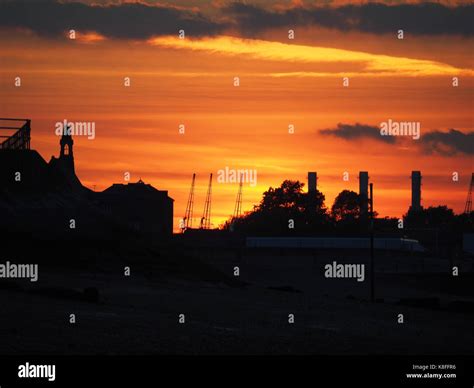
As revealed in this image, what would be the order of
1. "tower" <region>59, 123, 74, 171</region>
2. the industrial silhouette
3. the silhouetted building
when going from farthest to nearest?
the silhouetted building, "tower" <region>59, 123, 74, 171</region>, the industrial silhouette

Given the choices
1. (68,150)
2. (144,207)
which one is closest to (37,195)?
(68,150)

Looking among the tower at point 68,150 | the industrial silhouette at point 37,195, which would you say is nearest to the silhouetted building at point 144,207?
the tower at point 68,150

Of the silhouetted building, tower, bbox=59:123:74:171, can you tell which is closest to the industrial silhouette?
tower, bbox=59:123:74:171

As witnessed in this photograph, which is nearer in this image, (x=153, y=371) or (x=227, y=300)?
(x=153, y=371)

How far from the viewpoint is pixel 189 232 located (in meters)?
188

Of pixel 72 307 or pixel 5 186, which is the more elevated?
pixel 5 186

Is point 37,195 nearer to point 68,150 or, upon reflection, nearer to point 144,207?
point 68,150

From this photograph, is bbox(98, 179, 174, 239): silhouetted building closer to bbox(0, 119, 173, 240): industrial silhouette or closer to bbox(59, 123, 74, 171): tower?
bbox(59, 123, 74, 171): tower

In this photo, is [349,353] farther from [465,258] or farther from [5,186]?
[465,258]

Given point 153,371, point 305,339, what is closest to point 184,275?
point 305,339

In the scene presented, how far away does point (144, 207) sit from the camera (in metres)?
176

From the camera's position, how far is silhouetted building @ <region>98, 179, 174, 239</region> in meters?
173

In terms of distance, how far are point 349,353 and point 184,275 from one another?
112 ft

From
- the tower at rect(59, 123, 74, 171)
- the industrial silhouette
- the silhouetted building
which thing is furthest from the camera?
the silhouetted building
